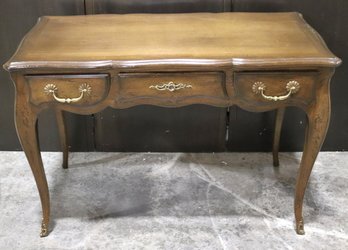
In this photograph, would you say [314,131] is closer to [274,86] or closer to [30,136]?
[274,86]

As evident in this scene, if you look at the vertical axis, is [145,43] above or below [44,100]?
above

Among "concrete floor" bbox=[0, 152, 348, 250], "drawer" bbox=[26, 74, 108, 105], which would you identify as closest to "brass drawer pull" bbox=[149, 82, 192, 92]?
"drawer" bbox=[26, 74, 108, 105]

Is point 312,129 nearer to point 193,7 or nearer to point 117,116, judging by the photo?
point 193,7

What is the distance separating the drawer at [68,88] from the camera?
5.16ft

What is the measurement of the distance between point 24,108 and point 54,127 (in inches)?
28.6

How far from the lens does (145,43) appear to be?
1.66 m

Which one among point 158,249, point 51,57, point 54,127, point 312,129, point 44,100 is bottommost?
point 158,249

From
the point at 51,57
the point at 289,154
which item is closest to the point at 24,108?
the point at 51,57

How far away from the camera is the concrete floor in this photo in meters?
1.88

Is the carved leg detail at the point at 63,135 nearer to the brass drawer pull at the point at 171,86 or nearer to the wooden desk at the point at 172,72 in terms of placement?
the wooden desk at the point at 172,72

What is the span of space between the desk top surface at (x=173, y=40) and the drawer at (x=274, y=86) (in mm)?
56

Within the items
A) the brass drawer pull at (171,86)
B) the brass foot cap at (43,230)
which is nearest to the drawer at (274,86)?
the brass drawer pull at (171,86)

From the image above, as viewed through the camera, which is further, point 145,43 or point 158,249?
point 158,249

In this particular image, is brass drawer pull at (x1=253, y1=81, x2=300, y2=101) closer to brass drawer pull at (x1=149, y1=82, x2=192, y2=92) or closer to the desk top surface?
the desk top surface
